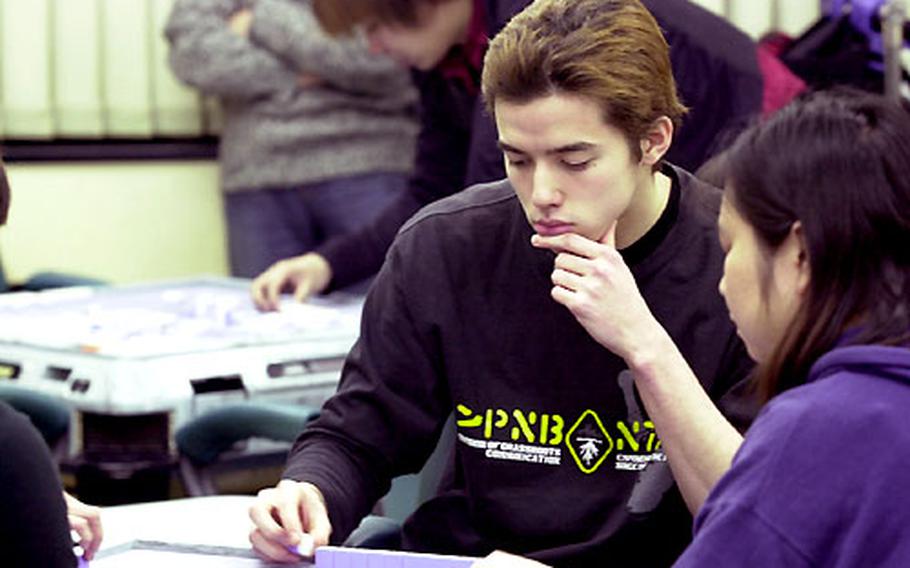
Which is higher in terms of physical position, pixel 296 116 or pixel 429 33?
pixel 429 33

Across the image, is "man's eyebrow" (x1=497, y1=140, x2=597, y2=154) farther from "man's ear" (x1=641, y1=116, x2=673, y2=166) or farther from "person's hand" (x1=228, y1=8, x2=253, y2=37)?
"person's hand" (x1=228, y1=8, x2=253, y2=37)

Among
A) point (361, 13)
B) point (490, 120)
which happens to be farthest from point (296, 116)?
point (490, 120)

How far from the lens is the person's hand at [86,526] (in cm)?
175

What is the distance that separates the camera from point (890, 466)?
4.01 ft

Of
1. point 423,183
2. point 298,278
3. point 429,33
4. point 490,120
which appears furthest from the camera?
point 298,278

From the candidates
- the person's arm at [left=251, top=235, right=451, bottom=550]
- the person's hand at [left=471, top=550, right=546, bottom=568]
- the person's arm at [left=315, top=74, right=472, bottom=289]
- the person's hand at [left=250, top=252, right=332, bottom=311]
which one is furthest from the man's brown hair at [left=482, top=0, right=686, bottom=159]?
the person's hand at [left=250, top=252, right=332, bottom=311]

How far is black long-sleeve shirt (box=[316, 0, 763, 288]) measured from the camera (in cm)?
253

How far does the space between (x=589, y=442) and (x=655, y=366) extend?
0.67 ft

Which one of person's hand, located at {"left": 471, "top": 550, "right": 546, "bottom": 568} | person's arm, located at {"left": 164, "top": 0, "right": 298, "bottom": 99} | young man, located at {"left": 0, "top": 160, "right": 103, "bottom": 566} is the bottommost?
person's arm, located at {"left": 164, "top": 0, "right": 298, "bottom": 99}

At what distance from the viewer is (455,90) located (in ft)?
9.89

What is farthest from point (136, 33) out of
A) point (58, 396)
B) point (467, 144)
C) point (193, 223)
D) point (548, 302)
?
point (548, 302)

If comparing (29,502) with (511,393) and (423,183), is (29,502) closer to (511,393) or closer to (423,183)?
(511,393)

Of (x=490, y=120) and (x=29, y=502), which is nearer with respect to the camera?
(x=29, y=502)

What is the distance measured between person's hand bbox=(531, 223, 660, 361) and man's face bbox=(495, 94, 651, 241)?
5 cm
